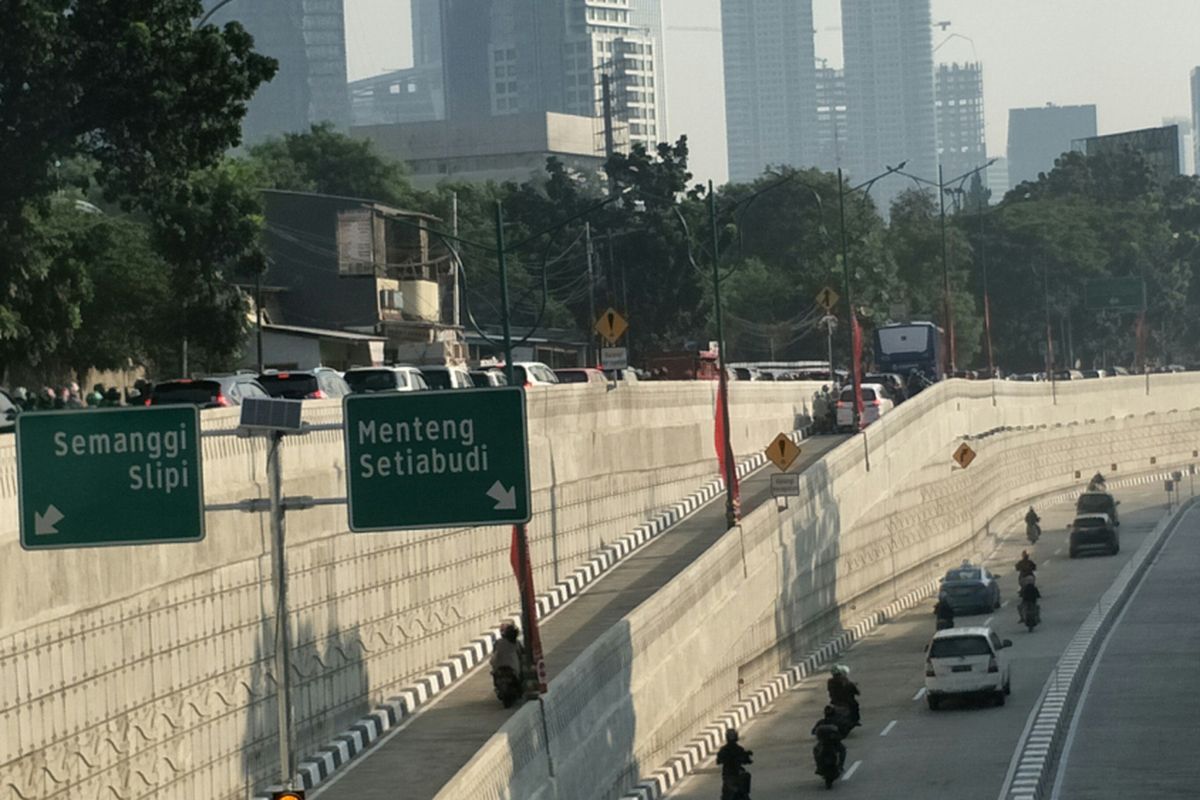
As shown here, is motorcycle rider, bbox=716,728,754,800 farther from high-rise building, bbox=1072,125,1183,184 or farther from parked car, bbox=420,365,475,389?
high-rise building, bbox=1072,125,1183,184

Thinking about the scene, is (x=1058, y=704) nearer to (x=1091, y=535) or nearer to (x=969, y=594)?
(x=969, y=594)

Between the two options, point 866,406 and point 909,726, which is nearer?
point 909,726

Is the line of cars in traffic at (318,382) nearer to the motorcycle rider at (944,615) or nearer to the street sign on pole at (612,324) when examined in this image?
the street sign on pole at (612,324)

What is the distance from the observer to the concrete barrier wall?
68.3 ft

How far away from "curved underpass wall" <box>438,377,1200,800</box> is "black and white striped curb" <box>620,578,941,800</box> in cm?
23

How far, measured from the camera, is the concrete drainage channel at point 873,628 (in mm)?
32281

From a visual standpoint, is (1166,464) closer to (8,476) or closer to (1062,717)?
(1062,717)

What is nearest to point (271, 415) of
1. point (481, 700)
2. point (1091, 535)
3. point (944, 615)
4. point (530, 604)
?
point (530, 604)

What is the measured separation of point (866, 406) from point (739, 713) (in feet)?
74.4

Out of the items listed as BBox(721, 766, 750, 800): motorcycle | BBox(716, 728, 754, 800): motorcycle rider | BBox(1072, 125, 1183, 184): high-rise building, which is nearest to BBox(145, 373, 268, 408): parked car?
BBox(716, 728, 754, 800): motorcycle rider

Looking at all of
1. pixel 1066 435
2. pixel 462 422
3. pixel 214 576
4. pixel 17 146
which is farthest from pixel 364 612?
pixel 1066 435

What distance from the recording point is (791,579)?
47.2m

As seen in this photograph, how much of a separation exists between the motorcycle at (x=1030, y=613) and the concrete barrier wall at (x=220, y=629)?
722 inches

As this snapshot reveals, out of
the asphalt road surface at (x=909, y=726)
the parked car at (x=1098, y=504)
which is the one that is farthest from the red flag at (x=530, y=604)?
the parked car at (x=1098, y=504)
